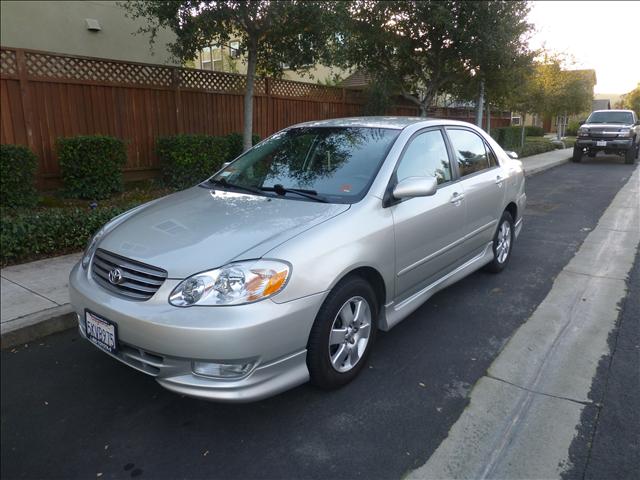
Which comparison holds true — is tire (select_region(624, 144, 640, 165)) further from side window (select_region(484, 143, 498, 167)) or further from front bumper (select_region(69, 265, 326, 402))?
front bumper (select_region(69, 265, 326, 402))

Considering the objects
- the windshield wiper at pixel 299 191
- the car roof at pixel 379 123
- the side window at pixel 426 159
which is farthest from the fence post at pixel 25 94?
the side window at pixel 426 159

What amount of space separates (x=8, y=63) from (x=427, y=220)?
649cm

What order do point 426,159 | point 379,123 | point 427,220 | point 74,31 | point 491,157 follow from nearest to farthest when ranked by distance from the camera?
point 427,220
point 426,159
point 379,123
point 491,157
point 74,31

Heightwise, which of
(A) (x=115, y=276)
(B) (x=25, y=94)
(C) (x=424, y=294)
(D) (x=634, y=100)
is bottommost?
(C) (x=424, y=294)

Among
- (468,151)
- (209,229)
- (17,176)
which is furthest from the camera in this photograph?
Result: (17,176)

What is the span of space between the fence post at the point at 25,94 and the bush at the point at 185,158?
1860 millimetres

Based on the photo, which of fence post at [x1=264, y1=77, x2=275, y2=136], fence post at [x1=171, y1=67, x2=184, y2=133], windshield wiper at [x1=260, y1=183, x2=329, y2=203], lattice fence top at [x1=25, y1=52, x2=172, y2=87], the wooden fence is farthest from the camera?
fence post at [x1=264, y1=77, x2=275, y2=136]

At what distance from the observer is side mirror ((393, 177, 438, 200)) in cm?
323

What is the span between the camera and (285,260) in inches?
102

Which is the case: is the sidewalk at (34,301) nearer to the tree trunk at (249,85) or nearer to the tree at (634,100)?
the tree trunk at (249,85)

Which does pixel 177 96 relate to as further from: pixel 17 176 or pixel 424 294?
pixel 424 294

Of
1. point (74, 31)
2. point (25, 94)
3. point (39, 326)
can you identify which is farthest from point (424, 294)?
point (74, 31)

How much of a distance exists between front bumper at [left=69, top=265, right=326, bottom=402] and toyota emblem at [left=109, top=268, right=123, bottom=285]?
9 cm

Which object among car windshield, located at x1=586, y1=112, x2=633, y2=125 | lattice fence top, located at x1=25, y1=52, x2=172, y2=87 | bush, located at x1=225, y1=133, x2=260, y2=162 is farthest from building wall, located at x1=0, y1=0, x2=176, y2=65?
car windshield, located at x1=586, y1=112, x2=633, y2=125
